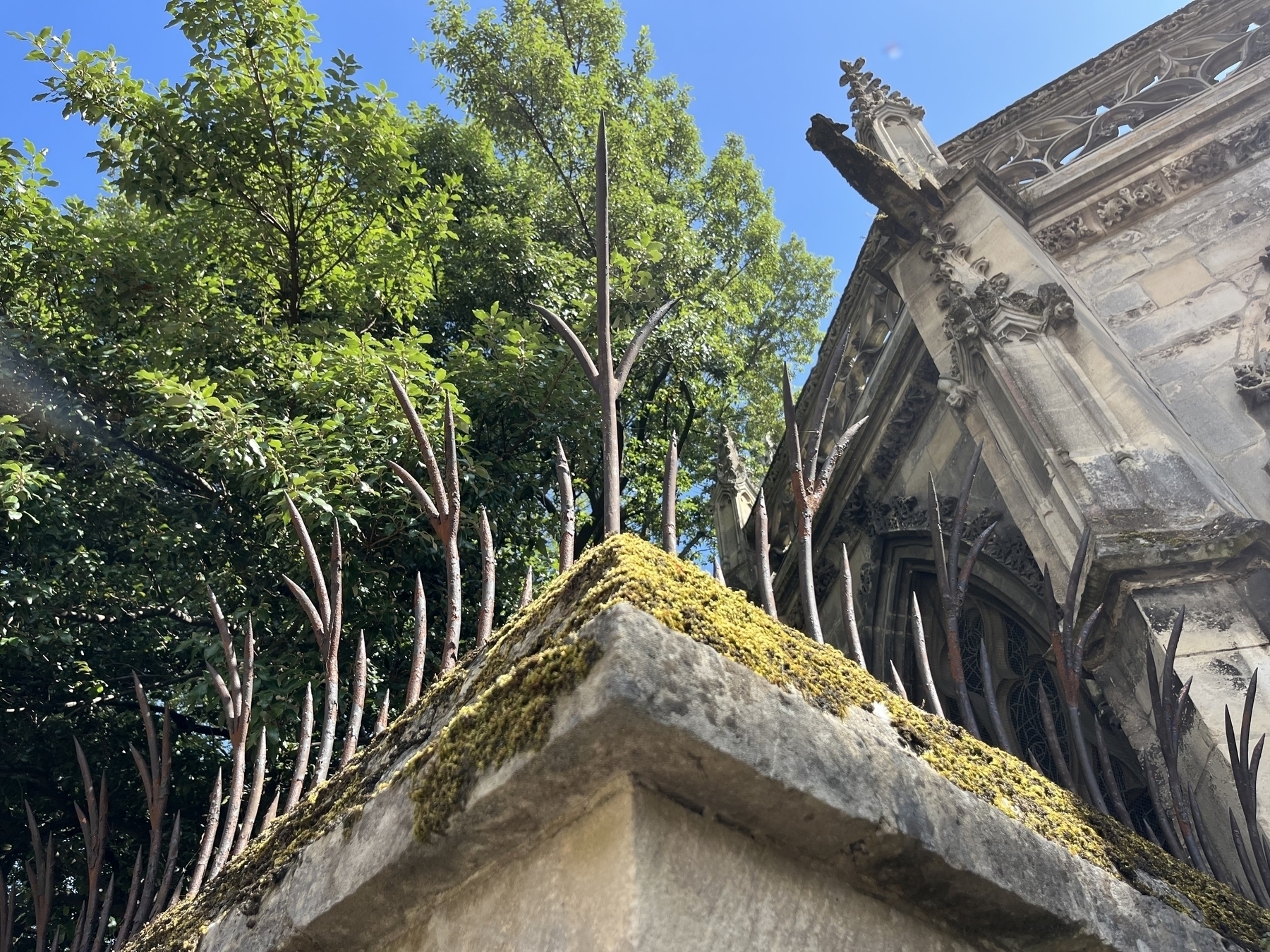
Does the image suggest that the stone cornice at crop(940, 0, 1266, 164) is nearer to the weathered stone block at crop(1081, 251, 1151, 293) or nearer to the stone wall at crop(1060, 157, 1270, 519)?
the stone wall at crop(1060, 157, 1270, 519)

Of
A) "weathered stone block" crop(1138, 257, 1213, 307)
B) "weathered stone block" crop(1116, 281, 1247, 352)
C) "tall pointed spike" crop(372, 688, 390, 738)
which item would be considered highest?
"weathered stone block" crop(1138, 257, 1213, 307)

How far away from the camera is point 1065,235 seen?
710 centimetres

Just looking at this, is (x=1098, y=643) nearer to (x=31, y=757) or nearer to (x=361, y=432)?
(x=361, y=432)

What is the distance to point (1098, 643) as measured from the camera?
185 inches

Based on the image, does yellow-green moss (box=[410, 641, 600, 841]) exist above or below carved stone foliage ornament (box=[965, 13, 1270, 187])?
below

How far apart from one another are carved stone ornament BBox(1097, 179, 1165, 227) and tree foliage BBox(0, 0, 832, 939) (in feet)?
11.8

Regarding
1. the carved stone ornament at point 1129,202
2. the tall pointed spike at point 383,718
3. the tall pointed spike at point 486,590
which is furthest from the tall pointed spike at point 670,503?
the carved stone ornament at point 1129,202

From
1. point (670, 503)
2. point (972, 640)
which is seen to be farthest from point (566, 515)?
point (972, 640)

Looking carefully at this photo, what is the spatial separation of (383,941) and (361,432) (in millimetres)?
5066

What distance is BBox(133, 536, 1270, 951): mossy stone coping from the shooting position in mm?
1645

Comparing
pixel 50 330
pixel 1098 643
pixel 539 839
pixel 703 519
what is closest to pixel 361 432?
pixel 50 330

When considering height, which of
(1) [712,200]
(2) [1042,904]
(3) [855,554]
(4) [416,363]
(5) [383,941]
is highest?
(1) [712,200]

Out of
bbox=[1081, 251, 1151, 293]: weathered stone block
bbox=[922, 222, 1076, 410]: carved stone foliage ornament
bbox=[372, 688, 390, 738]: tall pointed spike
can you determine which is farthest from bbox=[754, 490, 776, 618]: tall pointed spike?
bbox=[1081, 251, 1151, 293]: weathered stone block

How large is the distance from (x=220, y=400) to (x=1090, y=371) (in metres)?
5.71
